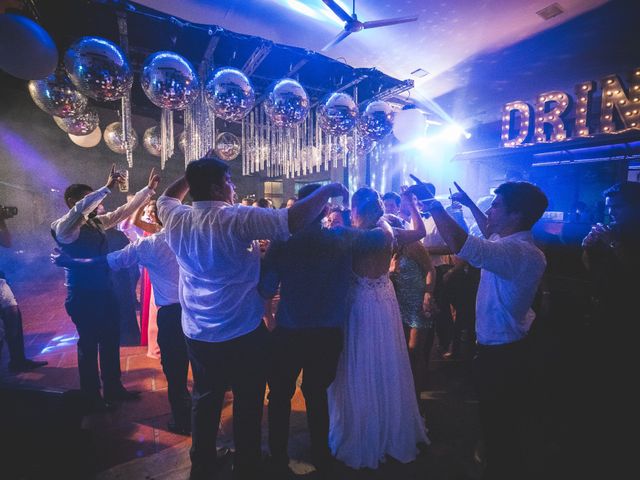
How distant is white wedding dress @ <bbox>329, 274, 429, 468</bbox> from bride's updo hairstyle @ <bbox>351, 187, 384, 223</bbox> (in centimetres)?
45

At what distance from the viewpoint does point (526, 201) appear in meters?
1.63

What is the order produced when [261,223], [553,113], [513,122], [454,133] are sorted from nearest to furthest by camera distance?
[261,223] → [553,113] → [513,122] → [454,133]

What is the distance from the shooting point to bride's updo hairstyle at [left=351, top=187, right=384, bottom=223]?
6.81 feet

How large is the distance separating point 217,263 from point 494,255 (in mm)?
1406

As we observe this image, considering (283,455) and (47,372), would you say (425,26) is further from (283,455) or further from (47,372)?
(47,372)

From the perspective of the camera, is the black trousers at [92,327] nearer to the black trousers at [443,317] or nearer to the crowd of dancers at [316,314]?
the crowd of dancers at [316,314]

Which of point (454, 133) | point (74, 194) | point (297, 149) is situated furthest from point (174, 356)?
point (454, 133)

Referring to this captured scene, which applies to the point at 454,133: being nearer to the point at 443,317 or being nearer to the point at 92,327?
the point at 443,317

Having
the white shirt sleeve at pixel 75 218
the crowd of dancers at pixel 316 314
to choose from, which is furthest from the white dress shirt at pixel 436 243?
the white shirt sleeve at pixel 75 218

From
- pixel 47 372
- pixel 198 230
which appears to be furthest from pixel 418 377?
pixel 47 372

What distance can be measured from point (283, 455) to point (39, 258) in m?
8.72

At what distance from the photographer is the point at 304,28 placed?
3.93 metres

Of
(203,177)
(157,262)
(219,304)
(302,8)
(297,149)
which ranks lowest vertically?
(219,304)

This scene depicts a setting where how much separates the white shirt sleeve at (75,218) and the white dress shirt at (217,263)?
930mm
